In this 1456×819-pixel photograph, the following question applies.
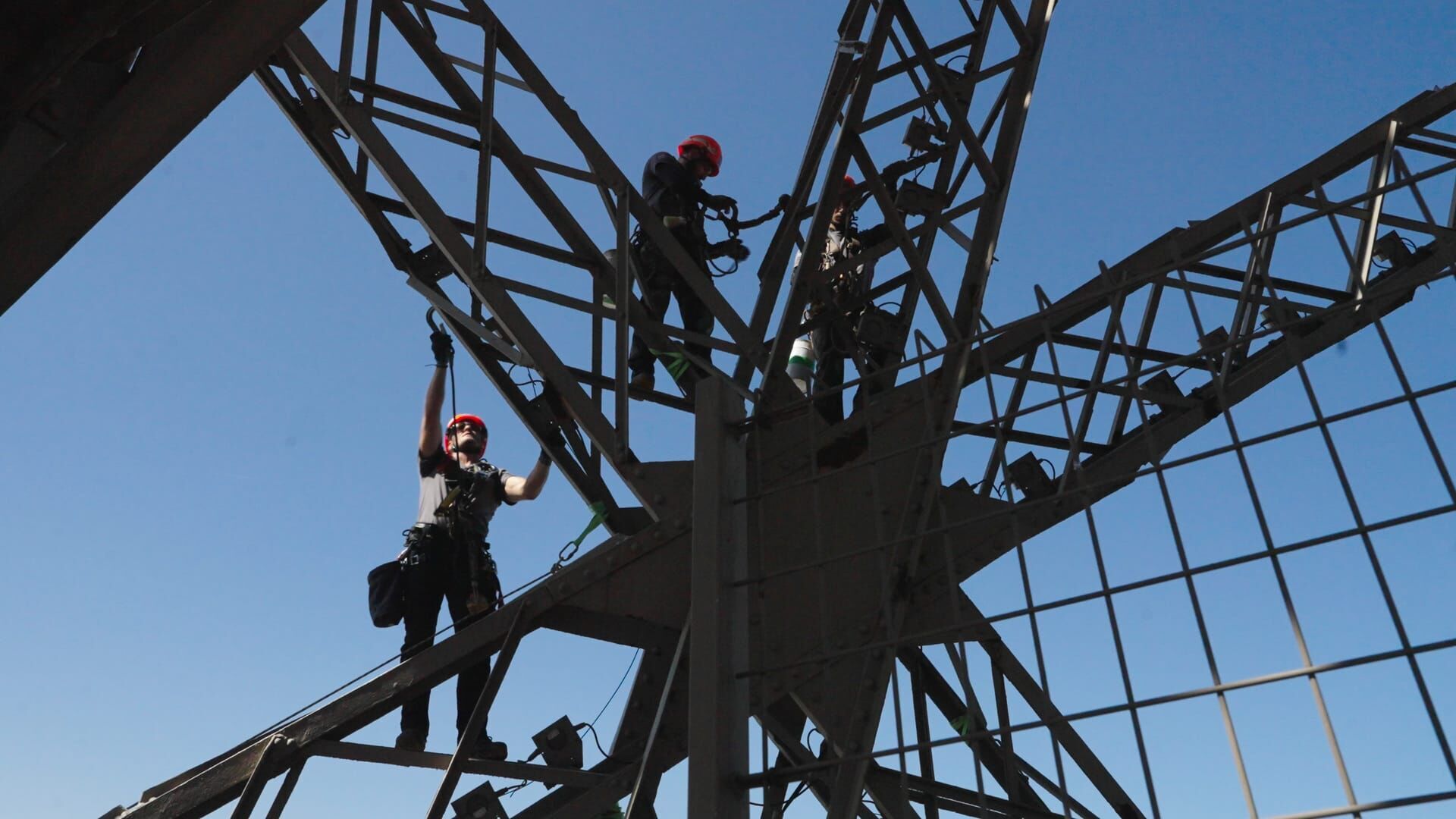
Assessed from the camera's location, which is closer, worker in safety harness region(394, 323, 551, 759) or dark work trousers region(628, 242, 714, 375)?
worker in safety harness region(394, 323, 551, 759)

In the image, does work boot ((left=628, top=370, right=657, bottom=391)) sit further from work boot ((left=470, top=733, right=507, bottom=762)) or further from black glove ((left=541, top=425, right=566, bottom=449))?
work boot ((left=470, top=733, right=507, bottom=762))

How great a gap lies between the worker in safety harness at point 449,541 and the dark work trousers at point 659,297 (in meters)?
0.91

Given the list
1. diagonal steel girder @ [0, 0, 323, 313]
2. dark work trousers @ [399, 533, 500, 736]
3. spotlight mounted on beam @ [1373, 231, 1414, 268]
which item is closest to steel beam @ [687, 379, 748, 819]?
diagonal steel girder @ [0, 0, 323, 313]

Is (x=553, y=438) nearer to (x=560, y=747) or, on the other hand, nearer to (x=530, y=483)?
(x=530, y=483)

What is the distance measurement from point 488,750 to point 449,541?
1476 mm

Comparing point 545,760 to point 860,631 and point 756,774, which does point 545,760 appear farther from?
point 756,774

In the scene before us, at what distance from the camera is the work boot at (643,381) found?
7906mm

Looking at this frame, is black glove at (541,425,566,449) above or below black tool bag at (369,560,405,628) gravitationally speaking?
above

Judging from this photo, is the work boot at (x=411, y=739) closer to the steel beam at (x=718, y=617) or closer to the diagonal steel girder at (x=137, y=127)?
the steel beam at (x=718, y=617)

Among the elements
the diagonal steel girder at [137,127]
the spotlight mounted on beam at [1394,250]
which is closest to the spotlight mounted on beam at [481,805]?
the diagonal steel girder at [137,127]

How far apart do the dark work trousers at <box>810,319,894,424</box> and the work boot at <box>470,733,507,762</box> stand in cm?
238

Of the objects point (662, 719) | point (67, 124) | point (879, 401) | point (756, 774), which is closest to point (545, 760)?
point (662, 719)

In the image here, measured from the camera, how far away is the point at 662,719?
6473mm

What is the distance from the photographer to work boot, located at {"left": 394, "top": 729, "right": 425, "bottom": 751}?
23.1 feet
